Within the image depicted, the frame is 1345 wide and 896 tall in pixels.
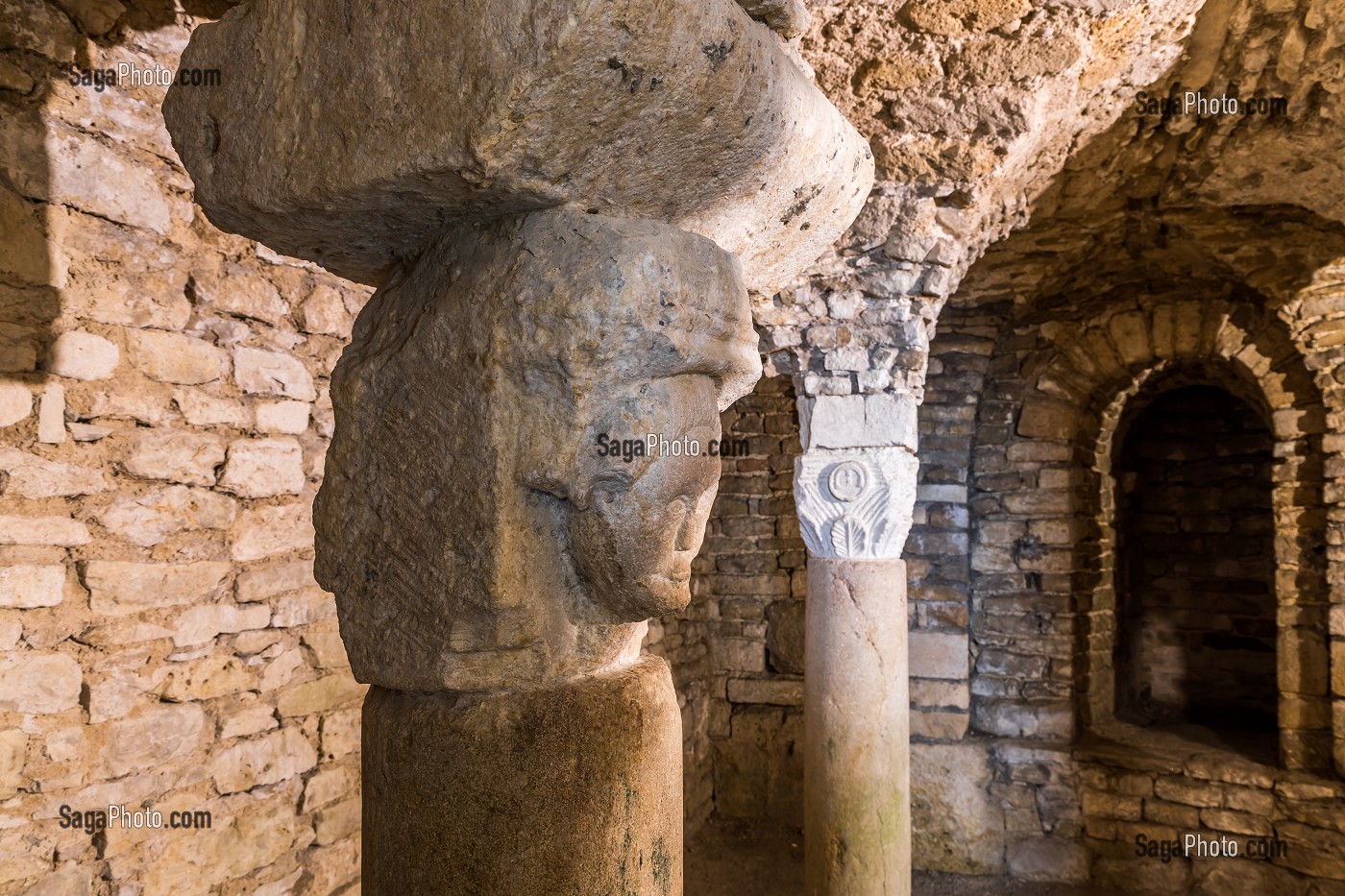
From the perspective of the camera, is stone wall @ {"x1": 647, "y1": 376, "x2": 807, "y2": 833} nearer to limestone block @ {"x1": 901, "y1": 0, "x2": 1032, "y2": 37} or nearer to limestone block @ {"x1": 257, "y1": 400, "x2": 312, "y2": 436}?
limestone block @ {"x1": 901, "y1": 0, "x2": 1032, "y2": 37}

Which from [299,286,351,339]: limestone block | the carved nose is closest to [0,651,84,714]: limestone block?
[299,286,351,339]: limestone block

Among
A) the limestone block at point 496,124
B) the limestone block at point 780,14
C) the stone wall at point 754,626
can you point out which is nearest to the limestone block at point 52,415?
the limestone block at point 496,124

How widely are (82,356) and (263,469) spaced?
0.57m

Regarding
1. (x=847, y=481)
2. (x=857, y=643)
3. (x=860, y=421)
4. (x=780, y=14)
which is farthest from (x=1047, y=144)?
(x=780, y=14)

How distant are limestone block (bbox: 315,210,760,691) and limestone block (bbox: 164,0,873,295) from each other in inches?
3.3

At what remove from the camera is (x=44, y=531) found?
191 cm

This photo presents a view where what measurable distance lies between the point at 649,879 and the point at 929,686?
179 inches

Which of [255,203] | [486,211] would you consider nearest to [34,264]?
[255,203]

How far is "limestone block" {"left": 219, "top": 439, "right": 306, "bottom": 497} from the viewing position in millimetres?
2361

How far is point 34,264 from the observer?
74.5 inches

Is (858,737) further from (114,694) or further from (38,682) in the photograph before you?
(38,682)

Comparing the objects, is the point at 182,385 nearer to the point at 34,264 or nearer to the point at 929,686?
the point at 34,264

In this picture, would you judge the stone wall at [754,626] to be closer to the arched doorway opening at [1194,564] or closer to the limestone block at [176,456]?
the arched doorway opening at [1194,564]

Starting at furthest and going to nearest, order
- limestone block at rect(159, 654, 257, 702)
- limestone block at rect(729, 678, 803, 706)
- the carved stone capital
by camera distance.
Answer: limestone block at rect(729, 678, 803, 706), the carved stone capital, limestone block at rect(159, 654, 257, 702)
